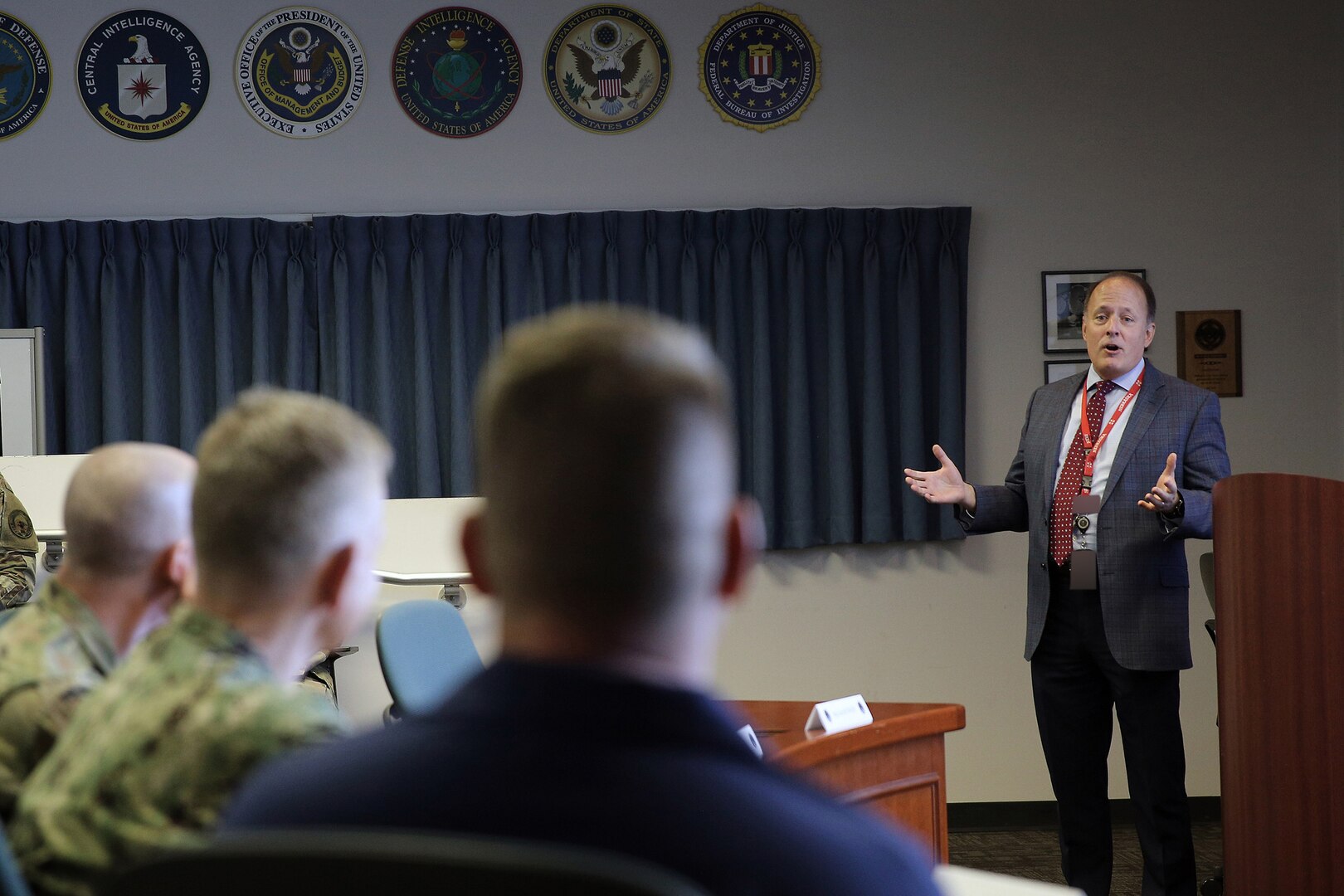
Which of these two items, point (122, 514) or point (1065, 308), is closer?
point (122, 514)

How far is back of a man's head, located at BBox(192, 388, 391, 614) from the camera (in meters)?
1.18

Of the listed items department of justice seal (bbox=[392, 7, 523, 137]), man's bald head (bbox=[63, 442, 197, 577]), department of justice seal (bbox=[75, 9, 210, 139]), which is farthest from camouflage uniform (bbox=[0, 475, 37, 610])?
department of justice seal (bbox=[392, 7, 523, 137])

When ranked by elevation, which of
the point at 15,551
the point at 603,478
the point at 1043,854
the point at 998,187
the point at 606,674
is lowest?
the point at 1043,854

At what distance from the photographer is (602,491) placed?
0.70 metres

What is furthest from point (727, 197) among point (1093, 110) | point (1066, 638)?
point (1066, 638)

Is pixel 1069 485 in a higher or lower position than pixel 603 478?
lower

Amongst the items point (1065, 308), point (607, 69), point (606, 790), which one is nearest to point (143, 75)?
point (607, 69)

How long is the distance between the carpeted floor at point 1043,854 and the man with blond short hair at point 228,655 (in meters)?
3.46

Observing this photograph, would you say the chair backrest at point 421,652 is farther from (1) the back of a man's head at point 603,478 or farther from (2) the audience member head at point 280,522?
(1) the back of a man's head at point 603,478

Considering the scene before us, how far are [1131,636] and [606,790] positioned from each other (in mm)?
2952

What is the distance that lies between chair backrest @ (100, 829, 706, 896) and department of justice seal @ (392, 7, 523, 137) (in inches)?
177

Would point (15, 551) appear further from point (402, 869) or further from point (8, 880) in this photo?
point (402, 869)

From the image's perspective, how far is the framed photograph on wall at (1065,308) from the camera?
4.80 meters

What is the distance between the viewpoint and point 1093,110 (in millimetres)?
4863
